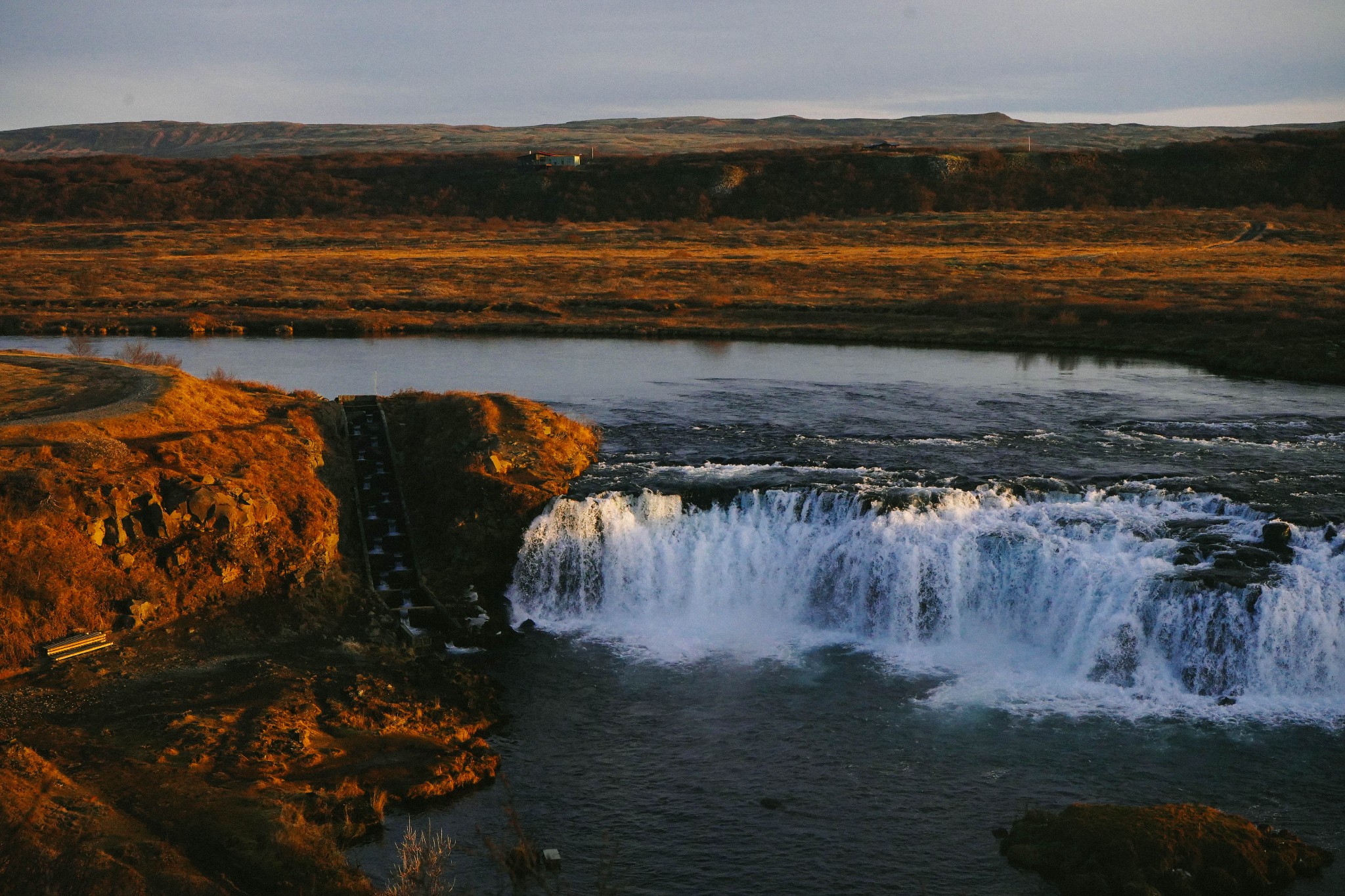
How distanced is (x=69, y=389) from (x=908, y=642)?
22652 millimetres

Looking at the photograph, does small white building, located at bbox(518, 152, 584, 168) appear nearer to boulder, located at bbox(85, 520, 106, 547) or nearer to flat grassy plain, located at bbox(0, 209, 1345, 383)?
flat grassy plain, located at bbox(0, 209, 1345, 383)

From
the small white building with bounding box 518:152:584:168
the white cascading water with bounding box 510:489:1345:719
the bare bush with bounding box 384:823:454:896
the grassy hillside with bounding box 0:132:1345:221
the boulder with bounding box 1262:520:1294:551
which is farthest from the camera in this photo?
the small white building with bounding box 518:152:584:168

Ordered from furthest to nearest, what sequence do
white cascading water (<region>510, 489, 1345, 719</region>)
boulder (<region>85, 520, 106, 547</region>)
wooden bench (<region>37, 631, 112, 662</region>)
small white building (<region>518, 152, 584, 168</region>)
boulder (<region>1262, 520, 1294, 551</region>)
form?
small white building (<region>518, 152, 584, 168</region>) → boulder (<region>1262, 520, 1294, 551</region>) → boulder (<region>85, 520, 106, 547</region>) → white cascading water (<region>510, 489, 1345, 719</region>) → wooden bench (<region>37, 631, 112, 662</region>)

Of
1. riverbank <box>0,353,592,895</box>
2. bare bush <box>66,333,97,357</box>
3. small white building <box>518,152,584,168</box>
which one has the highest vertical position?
small white building <box>518,152,584,168</box>

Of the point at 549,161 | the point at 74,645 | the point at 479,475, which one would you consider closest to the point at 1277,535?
the point at 479,475

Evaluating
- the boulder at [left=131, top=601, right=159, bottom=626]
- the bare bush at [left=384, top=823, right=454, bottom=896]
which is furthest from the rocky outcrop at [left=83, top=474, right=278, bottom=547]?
the bare bush at [left=384, top=823, right=454, bottom=896]

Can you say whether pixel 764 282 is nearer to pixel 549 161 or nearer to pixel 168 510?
pixel 168 510

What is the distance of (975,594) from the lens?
27281 mm

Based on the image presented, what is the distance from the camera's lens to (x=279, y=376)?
48.0 metres

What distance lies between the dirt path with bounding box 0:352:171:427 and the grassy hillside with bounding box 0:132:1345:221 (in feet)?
282

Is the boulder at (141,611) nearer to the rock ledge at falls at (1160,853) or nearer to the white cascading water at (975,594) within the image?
the white cascading water at (975,594)

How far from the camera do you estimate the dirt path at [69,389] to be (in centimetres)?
2928

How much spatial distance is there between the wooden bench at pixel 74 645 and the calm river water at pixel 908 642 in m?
7.46

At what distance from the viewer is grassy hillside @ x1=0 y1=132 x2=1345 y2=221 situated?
386 ft
